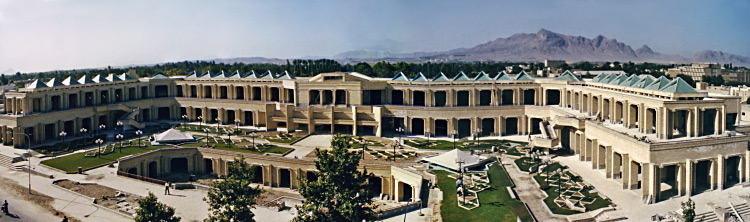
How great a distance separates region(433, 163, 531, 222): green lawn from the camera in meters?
38.2

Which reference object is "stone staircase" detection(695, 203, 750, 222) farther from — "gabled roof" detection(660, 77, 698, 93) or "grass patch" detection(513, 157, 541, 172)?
"grass patch" detection(513, 157, 541, 172)

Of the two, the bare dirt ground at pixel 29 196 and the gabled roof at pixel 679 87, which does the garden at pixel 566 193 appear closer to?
the gabled roof at pixel 679 87

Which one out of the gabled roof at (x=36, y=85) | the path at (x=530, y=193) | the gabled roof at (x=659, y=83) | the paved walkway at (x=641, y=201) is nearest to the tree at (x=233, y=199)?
the path at (x=530, y=193)

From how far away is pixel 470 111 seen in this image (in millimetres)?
71500

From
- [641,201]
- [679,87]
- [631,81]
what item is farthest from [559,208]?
[631,81]

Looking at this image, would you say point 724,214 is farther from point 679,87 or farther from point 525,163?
point 525,163

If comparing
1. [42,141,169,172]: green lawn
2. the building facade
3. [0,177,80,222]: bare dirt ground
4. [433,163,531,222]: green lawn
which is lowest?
[0,177,80,222]: bare dirt ground

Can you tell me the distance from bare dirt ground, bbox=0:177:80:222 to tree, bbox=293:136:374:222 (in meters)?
20.0

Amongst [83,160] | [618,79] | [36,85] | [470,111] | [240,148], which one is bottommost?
[83,160]

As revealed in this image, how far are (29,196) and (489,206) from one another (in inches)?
1603

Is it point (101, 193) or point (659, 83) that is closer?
point (101, 193)

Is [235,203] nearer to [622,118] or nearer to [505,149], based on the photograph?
[505,149]

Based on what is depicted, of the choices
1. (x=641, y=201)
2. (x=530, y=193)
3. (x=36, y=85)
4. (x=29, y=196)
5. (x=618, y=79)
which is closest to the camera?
(x=641, y=201)

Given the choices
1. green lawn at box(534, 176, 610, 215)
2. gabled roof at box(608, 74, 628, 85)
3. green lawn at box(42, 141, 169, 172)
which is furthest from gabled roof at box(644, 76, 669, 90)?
green lawn at box(42, 141, 169, 172)
